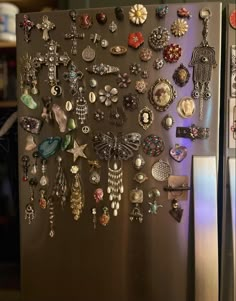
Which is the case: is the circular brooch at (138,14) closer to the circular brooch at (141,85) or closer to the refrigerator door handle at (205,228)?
the circular brooch at (141,85)

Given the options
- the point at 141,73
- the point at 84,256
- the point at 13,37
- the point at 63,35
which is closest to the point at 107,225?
the point at 84,256

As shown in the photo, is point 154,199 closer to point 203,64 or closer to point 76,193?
point 76,193

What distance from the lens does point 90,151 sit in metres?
0.96

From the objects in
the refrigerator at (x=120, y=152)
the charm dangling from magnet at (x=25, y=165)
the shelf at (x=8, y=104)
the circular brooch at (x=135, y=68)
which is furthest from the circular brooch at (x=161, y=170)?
the shelf at (x=8, y=104)

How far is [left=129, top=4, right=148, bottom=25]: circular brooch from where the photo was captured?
92 centimetres

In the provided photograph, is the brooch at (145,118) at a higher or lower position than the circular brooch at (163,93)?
lower

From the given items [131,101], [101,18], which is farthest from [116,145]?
[101,18]

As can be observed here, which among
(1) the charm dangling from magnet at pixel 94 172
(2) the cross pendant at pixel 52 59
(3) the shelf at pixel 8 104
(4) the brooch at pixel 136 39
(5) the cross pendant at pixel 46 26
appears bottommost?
(1) the charm dangling from magnet at pixel 94 172

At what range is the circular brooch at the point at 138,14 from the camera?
0.92 meters

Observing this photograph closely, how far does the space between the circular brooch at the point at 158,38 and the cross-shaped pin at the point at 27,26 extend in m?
0.33

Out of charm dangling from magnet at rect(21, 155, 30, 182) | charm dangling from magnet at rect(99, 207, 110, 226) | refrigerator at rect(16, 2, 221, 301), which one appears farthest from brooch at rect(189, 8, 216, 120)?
charm dangling from magnet at rect(21, 155, 30, 182)

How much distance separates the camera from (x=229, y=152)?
3.01 ft

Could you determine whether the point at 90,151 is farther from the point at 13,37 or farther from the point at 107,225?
the point at 13,37

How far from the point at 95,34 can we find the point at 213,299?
76cm
